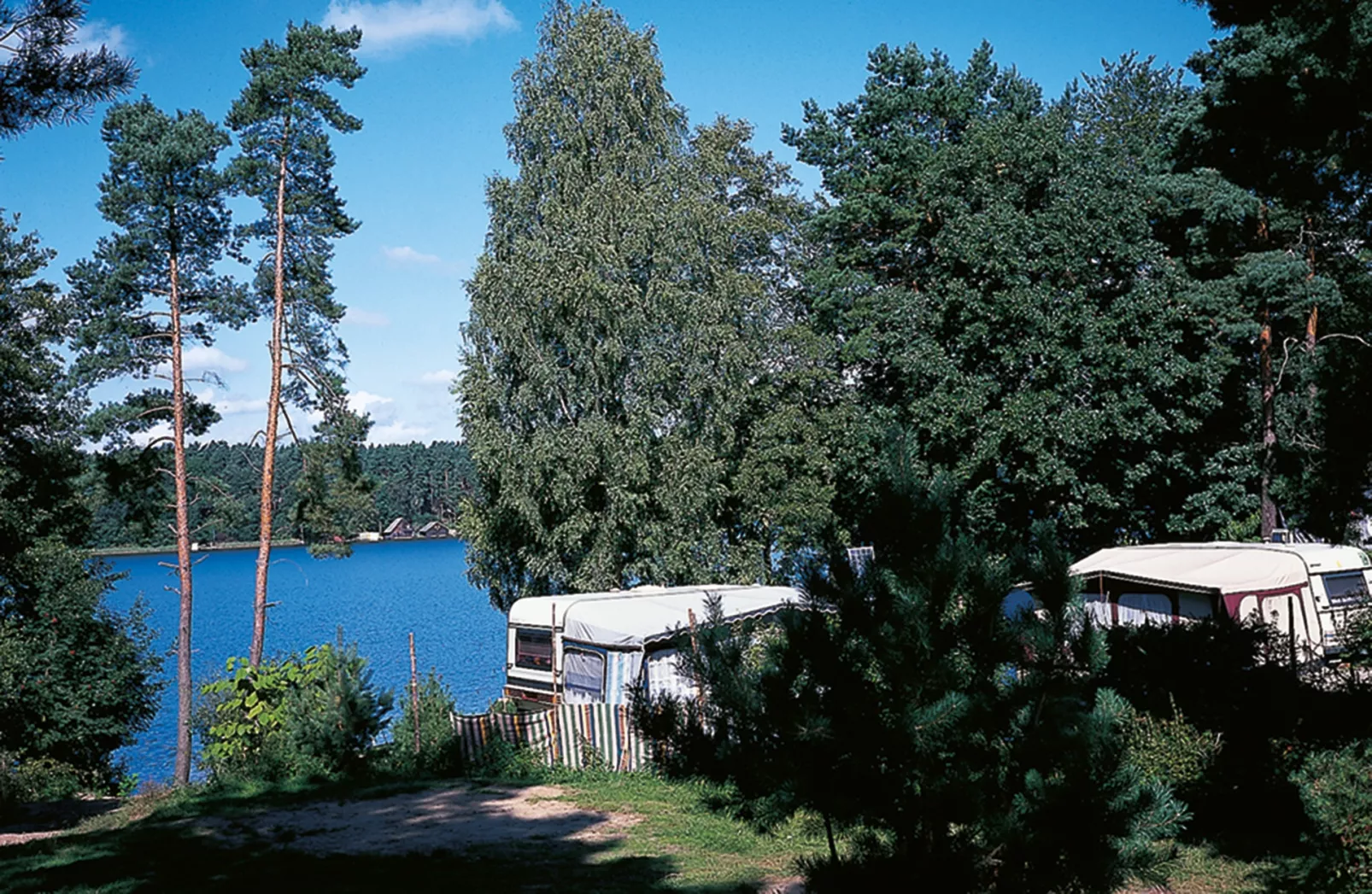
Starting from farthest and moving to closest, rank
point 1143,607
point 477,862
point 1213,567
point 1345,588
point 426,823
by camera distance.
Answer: point 1143,607, point 1213,567, point 1345,588, point 426,823, point 477,862

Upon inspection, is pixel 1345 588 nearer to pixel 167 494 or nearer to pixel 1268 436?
pixel 1268 436

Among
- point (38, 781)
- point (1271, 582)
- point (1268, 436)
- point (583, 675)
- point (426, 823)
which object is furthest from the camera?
point (1268, 436)

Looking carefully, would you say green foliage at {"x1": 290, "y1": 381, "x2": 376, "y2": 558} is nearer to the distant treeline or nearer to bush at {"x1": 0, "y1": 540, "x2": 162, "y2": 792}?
the distant treeline

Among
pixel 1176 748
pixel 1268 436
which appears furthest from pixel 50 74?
pixel 1268 436

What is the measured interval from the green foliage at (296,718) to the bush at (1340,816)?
36.0ft

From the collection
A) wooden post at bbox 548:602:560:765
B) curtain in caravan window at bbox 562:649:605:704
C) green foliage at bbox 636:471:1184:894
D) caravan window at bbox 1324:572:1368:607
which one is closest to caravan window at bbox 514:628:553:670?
wooden post at bbox 548:602:560:765

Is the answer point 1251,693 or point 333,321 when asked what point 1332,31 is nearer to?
point 1251,693

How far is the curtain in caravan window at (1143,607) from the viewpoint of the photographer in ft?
60.3

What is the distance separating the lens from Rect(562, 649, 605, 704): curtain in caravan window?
53.0 feet

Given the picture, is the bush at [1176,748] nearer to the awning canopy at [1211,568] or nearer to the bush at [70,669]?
the awning canopy at [1211,568]

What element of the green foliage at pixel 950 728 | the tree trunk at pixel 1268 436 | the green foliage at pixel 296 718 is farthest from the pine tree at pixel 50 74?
the tree trunk at pixel 1268 436

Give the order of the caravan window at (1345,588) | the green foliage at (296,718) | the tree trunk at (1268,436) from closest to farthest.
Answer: the green foliage at (296,718)
the caravan window at (1345,588)
the tree trunk at (1268,436)

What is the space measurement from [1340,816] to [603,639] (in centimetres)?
1088

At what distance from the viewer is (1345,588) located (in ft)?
54.7
